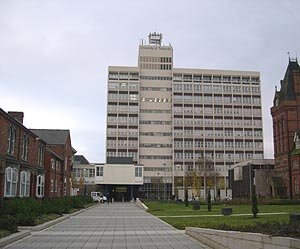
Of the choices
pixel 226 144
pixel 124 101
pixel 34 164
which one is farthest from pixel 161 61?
pixel 34 164

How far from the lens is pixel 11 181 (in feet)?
104

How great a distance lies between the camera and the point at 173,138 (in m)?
114

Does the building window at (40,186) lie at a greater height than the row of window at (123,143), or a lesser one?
lesser

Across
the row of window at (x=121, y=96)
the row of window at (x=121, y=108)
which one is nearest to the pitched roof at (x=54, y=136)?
the row of window at (x=121, y=108)

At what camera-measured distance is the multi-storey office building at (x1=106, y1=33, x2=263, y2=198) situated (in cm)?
11244

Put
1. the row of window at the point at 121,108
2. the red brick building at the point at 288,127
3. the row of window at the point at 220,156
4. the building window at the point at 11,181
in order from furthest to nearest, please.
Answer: the row of window at the point at 121,108 → the row of window at the point at 220,156 → the red brick building at the point at 288,127 → the building window at the point at 11,181

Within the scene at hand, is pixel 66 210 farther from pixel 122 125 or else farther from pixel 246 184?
pixel 122 125

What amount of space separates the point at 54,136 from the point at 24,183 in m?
24.6

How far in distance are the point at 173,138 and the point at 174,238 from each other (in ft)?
322

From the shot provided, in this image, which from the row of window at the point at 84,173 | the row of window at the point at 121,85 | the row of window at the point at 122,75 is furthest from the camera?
the row of window at the point at 122,75

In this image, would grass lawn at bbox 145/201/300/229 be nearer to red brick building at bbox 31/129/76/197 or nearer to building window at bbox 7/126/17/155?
building window at bbox 7/126/17/155

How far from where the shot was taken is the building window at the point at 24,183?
35044mm

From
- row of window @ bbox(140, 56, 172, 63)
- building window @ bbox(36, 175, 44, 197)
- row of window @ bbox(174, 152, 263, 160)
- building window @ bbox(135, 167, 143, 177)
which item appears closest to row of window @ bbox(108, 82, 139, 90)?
row of window @ bbox(140, 56, 172, 63)

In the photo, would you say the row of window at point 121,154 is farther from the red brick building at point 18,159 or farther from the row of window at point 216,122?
the red brick building at point 18,159
